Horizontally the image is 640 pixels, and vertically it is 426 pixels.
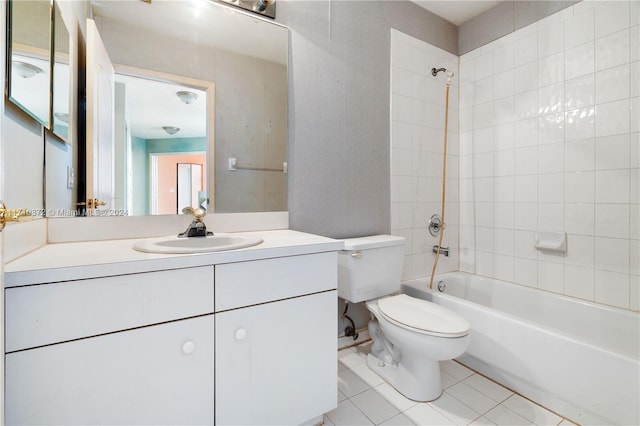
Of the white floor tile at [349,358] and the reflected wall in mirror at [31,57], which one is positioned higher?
the reflected wall in mirror at [31,57]

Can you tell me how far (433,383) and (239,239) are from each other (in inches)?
45.8

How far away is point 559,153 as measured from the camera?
1.92 m

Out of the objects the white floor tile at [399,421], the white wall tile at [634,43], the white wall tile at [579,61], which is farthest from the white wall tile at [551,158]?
the white floor tile at [399,421]

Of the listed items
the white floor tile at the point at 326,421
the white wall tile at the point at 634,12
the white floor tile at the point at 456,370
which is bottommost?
the white floor tile at the point at 326,421

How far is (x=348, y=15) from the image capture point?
6.25 feet

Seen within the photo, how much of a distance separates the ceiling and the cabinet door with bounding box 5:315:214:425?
2.52 meters

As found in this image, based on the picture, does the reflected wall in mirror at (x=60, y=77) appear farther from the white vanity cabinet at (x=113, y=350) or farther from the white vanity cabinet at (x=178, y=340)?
the white vanity cabinet at (x=113, y=350)

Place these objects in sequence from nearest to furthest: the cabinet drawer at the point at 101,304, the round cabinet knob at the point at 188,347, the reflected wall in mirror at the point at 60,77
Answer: the cabinet drawer at the point at 101,304 → the round cabinet knob at the point at 188,347 → the reflected wall in mirror at the point at 60,77

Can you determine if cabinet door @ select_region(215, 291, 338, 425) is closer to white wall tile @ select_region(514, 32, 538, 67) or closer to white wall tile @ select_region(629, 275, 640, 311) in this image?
white wall tile @ select_region(629, 275, 640, 311)

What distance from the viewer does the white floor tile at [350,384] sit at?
155 centimetres

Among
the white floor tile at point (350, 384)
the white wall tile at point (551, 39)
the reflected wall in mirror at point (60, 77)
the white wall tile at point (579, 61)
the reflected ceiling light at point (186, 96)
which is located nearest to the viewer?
the reflected wall in mirror at point (60, 77)

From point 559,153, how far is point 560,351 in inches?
47.8

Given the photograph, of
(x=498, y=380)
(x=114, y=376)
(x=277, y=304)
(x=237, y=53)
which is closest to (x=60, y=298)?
(x=114, y=376)

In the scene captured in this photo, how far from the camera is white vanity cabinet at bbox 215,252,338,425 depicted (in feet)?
3.34
